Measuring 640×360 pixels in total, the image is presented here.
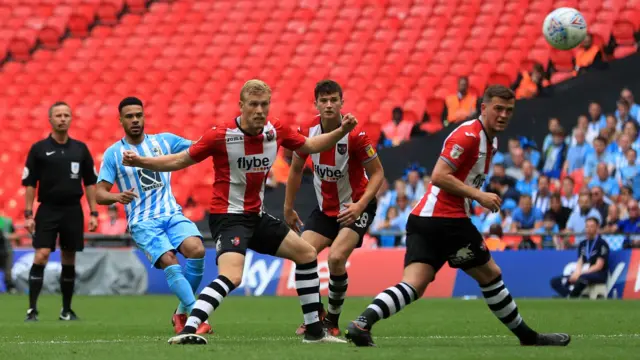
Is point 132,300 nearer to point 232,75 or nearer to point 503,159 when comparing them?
point 503,159

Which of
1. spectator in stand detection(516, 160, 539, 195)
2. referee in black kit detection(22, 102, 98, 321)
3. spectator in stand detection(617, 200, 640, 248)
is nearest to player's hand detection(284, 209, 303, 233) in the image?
referee in black kit detection(22, 102, 98, 321)

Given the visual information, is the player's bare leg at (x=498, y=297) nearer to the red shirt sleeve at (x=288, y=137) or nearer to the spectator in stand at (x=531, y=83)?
the red shirt sleeve at (x=288, y=137)

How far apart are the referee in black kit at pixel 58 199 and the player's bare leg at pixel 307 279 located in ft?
15.3

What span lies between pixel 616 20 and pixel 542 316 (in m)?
10.9

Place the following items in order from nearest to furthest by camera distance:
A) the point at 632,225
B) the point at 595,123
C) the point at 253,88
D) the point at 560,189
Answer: the point at 253,88, the point at 632,225, the point at 560,189, the point at 595,123

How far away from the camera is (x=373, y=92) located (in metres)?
23.1

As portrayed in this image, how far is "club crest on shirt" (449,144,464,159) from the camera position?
25.0ft

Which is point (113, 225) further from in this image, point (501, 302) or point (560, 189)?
point (501, 302)

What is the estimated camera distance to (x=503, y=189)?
17969mm

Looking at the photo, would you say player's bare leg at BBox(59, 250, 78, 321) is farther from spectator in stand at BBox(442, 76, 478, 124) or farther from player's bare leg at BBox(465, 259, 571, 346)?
spectator in stand at BBox(442, 76, 478, 124)

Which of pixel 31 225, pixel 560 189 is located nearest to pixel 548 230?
pixel 560 189

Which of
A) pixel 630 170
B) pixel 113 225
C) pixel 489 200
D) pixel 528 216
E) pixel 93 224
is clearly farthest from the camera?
pixel 113 225

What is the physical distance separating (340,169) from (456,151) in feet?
7.15

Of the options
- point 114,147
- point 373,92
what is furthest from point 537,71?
point 114,147
